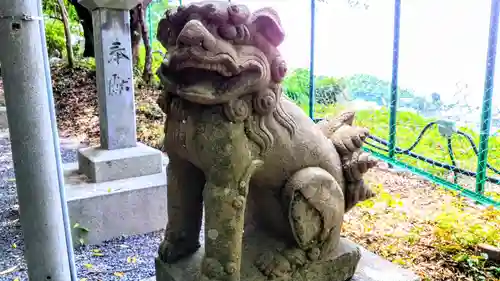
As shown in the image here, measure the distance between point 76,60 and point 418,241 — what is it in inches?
309

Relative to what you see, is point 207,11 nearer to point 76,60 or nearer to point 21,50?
point 21,50

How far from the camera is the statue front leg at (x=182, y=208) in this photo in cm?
154

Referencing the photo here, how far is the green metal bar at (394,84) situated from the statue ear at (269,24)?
2445 mm

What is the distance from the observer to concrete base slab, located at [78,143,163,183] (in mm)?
3340

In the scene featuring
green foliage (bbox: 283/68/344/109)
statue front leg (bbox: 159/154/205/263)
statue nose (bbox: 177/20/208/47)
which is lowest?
statue front leg (bbox: 159/154/205/263)

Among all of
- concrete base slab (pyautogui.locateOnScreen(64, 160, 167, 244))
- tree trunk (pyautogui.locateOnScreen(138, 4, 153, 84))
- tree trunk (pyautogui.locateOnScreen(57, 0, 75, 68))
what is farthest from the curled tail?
tree trunk (pyautogui.locateOnScreen(57, 0, 75, 68))

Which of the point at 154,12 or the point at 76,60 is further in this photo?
the point at 76,60

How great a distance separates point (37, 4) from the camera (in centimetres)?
149

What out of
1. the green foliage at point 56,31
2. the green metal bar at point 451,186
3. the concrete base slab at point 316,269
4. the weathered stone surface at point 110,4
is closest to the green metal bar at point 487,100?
the green metal bar at point 451,186

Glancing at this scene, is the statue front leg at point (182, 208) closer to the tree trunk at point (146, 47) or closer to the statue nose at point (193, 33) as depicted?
the statue nose at point (193, 33)

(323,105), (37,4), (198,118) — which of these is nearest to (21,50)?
(37,4)

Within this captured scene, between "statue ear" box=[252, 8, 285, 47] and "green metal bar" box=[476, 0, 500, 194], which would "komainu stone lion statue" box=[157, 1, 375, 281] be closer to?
"statue ear" box=[252, 8, 285, 47]

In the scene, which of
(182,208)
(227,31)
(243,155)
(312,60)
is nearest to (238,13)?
(227,31)

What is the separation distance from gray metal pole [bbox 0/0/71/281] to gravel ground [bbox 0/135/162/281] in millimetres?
1169
